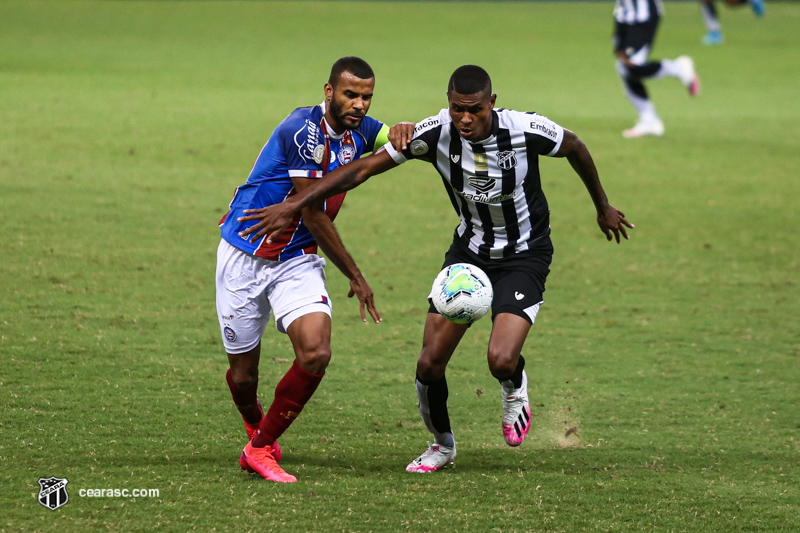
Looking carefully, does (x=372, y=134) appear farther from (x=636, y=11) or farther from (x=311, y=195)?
(x=636, y=11)

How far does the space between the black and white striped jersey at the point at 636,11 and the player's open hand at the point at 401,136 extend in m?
12.4

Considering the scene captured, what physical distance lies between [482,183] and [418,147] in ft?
1.40

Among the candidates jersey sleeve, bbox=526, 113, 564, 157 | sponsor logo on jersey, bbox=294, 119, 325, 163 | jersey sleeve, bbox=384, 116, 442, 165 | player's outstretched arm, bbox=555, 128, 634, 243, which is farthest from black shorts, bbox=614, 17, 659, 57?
sponsor logo on jersey, bbox=294, 119, 325, 163

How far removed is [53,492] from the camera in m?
4.71

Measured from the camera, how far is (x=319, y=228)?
5.25m

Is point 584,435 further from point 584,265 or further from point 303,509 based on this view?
point 584,265

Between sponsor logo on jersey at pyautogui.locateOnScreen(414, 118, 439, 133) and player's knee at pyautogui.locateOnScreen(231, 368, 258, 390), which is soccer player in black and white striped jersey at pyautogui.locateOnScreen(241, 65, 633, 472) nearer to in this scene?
sponsor logo on jersey at pyautogui.locateOnScreen(414, 118, 439, 133)

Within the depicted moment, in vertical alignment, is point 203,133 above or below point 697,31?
below

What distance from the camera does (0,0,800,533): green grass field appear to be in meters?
5.04

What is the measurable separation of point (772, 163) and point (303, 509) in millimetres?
13031

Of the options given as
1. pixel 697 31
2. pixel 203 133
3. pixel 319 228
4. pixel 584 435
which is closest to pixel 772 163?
pixel 203 133

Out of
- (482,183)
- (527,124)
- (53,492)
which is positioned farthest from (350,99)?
(53,492)

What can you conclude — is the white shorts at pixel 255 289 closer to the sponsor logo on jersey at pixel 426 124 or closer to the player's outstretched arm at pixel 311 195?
the player's outstretched arm at pixel 311 195

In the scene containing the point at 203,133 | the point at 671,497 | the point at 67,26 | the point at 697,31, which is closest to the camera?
the point at 671,497
